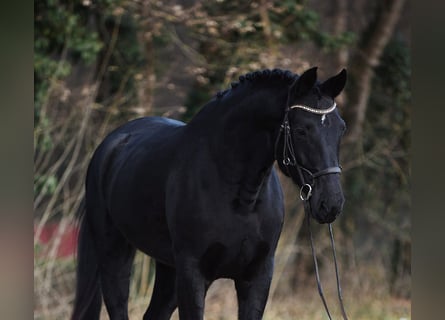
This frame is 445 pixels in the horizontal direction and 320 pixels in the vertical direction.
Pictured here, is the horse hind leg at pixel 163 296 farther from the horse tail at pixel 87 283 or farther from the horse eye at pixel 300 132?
the horse eye at pixel 300 132

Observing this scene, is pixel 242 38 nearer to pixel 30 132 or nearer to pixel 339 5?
pixel 339 5

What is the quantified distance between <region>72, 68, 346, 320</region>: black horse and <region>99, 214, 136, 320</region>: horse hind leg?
0.29 meters

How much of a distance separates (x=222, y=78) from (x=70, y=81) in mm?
1575

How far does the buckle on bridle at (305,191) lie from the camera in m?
3.18

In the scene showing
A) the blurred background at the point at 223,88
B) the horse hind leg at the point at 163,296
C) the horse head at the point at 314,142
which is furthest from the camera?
the blurred background at the point at 223,88

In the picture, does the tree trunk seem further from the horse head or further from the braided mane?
the horse head

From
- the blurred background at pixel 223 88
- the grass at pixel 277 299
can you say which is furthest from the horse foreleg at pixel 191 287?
the blurred background at pixel 223 88

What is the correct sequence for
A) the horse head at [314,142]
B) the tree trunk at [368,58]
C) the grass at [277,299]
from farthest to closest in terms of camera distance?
the tree trunk at [368,58], the grass at [277,299], the horse head at [314,142]

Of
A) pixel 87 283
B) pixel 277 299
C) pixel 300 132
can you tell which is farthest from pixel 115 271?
pixel 277 299

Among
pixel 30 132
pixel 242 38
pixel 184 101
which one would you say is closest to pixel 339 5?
pixel 242 38

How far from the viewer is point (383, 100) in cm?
1016

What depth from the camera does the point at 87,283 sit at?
4.73 meters

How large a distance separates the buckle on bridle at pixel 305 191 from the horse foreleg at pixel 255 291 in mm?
457

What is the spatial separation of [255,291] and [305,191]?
0.57 meters
